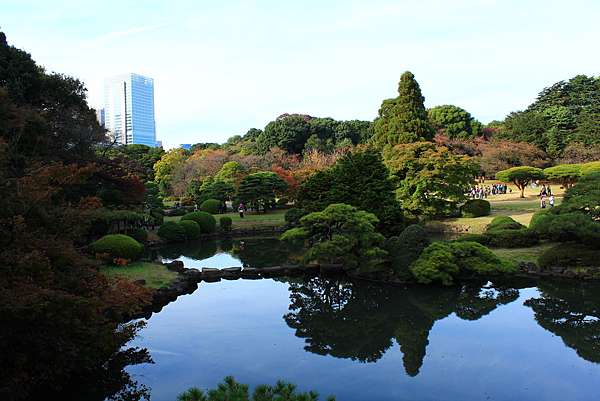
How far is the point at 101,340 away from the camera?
658 centimetres

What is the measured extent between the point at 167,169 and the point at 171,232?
25.6m

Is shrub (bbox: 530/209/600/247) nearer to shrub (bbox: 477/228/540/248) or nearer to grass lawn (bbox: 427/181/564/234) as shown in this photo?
shrub (bbox: 477/228/540/248)

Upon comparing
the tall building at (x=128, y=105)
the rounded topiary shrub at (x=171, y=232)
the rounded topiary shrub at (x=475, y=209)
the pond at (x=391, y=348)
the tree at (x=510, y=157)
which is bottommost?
the pond at (x=391, y=348)

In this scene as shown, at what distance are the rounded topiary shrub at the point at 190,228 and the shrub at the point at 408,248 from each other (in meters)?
13.2

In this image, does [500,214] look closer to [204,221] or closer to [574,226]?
[574,226]

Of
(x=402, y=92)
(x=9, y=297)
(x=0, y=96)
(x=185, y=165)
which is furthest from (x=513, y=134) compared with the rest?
(x=9, y=297)

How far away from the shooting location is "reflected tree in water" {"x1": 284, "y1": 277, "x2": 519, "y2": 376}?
889 centimetres

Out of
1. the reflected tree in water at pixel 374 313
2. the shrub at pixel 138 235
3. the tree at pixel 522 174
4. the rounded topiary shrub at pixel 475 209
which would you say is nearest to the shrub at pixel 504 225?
the rounded topiary shrub at pixel 475 209

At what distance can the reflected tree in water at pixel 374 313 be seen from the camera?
889 cm

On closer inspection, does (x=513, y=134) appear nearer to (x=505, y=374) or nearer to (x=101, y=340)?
(x=505, y=374)

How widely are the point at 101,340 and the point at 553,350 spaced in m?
7.62

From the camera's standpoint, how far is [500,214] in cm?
2472

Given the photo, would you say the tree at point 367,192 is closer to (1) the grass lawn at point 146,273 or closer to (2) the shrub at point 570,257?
(2) the shrub at point 570,257

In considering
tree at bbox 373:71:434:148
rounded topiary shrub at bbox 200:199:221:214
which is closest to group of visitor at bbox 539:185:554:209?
tree at bbox 373:71:434:148
